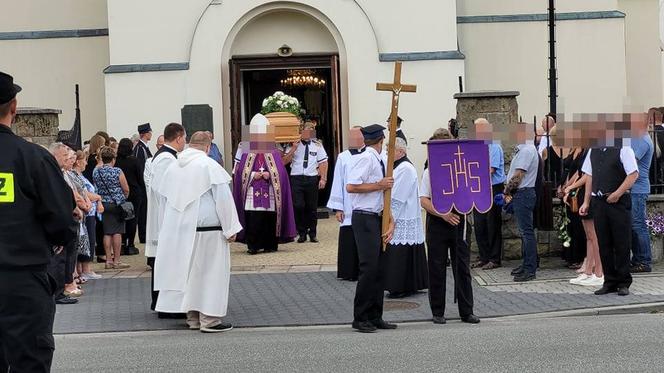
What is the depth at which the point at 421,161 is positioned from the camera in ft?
67.1

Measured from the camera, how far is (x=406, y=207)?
11.6m

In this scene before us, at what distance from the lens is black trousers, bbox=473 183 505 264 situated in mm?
13469

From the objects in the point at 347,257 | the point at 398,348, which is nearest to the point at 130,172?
the point at 347,257

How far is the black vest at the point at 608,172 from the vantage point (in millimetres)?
11352

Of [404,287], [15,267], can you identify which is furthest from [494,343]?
[15,267]

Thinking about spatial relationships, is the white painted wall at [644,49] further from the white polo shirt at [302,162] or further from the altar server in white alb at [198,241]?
the altar server in white alb at [198,241]

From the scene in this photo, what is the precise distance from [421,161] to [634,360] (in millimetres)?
12535

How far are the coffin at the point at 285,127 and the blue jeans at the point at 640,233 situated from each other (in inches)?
243

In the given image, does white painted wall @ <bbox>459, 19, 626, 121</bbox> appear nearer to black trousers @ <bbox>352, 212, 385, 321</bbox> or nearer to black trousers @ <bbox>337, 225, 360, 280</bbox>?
black trousers @ <bbox>337, 225, 360, 280</bbox>

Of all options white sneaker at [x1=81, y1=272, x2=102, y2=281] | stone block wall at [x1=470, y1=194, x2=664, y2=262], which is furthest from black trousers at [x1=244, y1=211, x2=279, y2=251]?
stone block wall at [x1=470, y1=194, x2=664, y2=262]

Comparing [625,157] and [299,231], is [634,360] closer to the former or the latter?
[625,157]

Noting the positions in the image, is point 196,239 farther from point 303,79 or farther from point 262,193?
point 303,79

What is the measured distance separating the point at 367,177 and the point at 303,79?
40.9 ft

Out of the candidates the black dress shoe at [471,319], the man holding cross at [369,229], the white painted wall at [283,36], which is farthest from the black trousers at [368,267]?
the white painted wall at [283,36]
